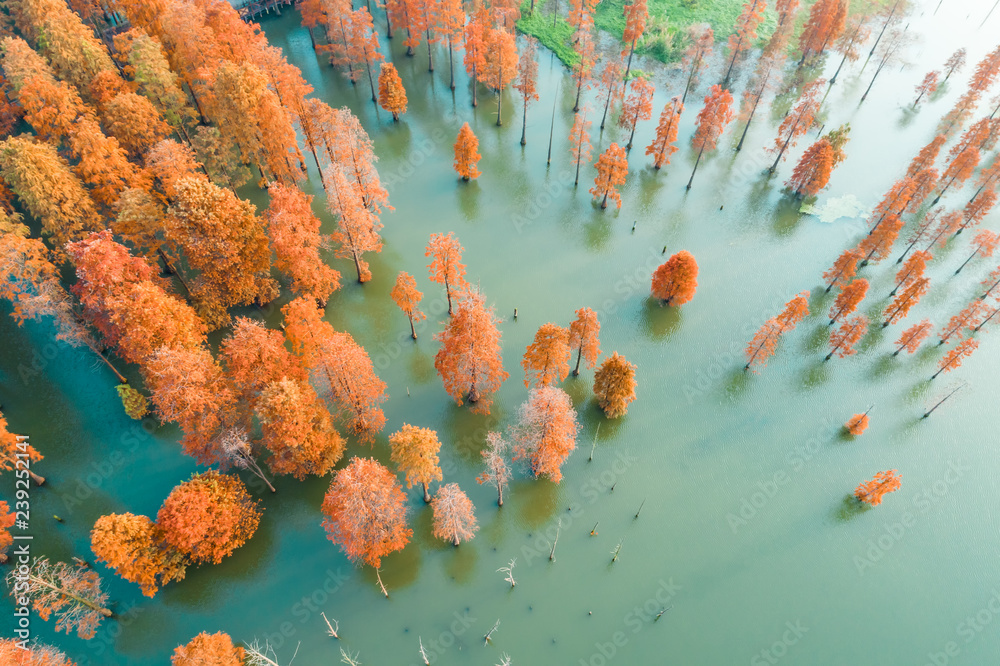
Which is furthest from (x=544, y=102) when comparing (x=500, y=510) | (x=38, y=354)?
(x=38, y=354)

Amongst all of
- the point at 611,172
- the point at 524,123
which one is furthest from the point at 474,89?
the point at 611,172

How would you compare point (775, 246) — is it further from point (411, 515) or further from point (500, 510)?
point (411, 515)

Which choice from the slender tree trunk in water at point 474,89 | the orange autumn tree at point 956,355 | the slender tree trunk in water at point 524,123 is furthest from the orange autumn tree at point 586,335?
the slender tree trunk in water at point 474,89

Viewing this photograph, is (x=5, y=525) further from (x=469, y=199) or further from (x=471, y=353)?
(x=469, y=199)

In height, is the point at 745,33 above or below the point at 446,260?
above

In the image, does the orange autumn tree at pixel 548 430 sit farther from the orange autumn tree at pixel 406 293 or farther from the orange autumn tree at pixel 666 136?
the orange autumn tree at pixel 666 136
